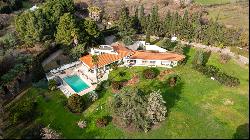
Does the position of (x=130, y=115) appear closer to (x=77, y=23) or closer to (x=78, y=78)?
(x=78, y=78)

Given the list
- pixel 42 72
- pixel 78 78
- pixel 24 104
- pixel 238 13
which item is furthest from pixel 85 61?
pixel 238 13

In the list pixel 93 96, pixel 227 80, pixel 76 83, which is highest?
pixel 93 96

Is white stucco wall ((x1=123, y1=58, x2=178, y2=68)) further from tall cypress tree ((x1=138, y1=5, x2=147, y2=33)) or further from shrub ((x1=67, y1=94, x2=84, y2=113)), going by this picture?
shrub ((x1=67, y1=94, x2=84, y2=113))

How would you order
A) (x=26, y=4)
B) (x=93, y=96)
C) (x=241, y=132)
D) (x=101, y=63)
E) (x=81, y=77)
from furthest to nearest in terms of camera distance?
1. (x=26, y=4)
2. (x=101, y=63)
3. (x=81, y=77)
4. (x=93, y=96)
5. (x=241, y=132)

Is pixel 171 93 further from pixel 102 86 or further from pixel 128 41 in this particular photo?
pixel 128 41

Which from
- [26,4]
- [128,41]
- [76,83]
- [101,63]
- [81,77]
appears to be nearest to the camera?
[76,83]

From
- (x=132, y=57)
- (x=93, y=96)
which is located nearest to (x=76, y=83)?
(x=93, y=96)
